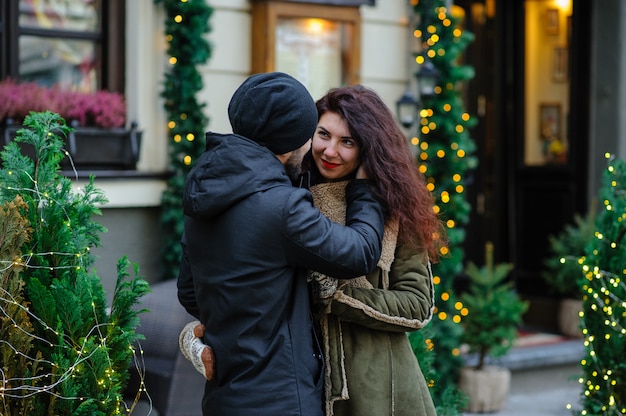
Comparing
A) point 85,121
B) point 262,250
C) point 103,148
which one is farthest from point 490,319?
point 262,250

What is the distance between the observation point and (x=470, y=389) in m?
6.82

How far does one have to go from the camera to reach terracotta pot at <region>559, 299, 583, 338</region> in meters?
7.94

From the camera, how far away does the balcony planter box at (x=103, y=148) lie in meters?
5.76

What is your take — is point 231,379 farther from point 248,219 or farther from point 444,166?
point 444,166

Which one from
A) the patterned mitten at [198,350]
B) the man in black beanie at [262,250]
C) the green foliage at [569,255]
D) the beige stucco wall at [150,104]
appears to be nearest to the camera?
→ the man in black beanie at [262,250]

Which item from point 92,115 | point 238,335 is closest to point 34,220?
point 238,335

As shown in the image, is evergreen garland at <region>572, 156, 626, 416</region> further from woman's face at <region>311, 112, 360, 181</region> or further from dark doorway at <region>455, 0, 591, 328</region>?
dark doorway at <region>455, 0, 591, 328</region>

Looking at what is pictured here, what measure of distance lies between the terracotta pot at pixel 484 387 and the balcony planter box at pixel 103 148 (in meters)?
2.66

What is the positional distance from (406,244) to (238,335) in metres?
0.66

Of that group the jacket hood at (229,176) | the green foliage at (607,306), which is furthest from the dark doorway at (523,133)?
the jacket hood at (229,176)

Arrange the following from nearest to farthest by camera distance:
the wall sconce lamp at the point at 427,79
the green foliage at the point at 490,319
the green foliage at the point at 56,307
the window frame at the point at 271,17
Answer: the green foliage at the point at 56,307
the window frame at the point at 271,17
the green foliage at the point at 490,319
the wall sconce lamp at the point at 427,79

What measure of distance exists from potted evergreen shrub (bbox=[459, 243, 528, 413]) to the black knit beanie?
408 centimetres

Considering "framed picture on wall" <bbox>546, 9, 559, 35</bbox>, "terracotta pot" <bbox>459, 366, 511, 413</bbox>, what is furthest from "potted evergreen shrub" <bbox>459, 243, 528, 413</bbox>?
"framed picture on wall" <bbox>546, 9, 559, 35</bbox>

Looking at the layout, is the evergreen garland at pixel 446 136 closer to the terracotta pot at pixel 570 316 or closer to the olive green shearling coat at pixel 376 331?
the terracotta pot at pixel 570 316
